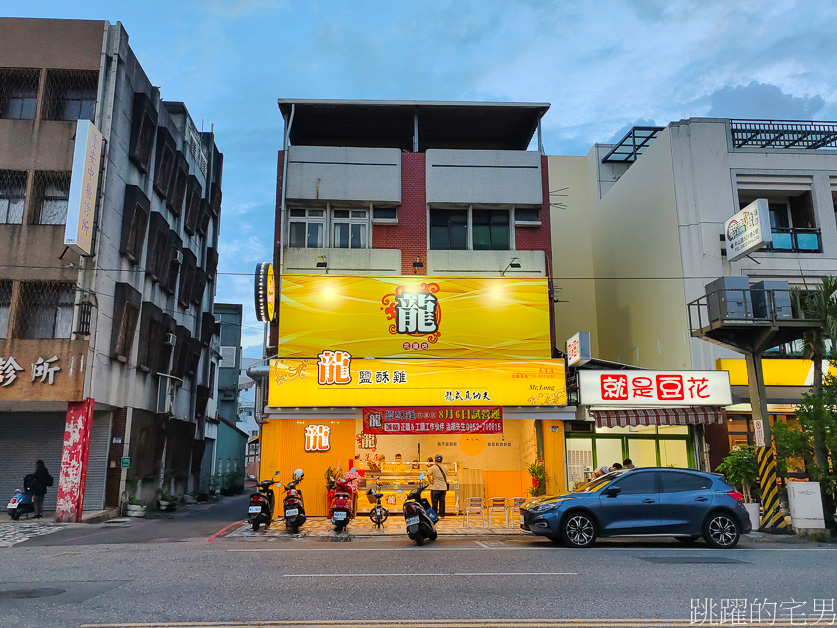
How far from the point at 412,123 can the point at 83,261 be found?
12935mm

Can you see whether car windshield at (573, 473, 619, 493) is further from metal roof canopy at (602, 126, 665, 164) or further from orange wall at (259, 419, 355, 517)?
metal roof canopy at (602, 126, 665, 164)

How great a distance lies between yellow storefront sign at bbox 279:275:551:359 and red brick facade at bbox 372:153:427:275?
1.63 meters

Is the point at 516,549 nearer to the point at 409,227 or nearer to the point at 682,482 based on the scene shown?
the point at 682,482

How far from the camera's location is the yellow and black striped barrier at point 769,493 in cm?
1661

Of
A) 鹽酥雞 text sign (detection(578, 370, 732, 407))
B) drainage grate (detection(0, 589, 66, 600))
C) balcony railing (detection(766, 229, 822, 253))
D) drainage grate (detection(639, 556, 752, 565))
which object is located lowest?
drainage grate (detection(639, 556, 752, 565))

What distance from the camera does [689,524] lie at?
537 inches

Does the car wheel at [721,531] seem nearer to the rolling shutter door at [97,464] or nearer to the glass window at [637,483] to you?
the glass window at [637,483]

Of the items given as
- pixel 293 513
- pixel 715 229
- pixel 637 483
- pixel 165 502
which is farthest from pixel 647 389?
pixel 165 502

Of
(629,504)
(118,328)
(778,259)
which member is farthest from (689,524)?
(118,328)

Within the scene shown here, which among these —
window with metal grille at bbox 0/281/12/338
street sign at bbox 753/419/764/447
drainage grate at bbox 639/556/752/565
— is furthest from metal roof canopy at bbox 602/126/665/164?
window with metal grille at bbox 0/281/12/338

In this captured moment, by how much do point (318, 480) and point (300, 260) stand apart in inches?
293

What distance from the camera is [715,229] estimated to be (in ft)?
74.6

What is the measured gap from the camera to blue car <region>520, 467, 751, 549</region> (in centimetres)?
1338

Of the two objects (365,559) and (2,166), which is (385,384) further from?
(2,166)
